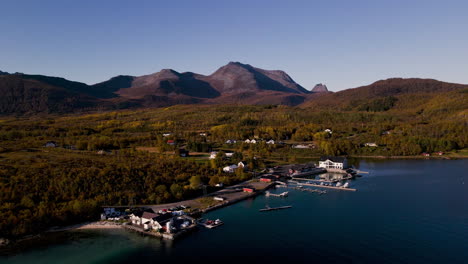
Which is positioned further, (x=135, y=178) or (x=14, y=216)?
(x=135, y=178)

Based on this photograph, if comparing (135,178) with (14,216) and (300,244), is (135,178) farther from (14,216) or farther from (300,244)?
(300,244)

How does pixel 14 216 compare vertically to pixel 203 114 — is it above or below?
below

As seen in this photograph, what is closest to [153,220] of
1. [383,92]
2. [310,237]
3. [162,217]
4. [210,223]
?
[162,217]

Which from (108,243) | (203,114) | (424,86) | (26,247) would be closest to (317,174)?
(108,243)

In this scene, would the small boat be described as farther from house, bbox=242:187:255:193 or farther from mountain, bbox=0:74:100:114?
mountain, bbox=0:74:100:114

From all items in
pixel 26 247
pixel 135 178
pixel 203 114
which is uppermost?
pixel 203 114

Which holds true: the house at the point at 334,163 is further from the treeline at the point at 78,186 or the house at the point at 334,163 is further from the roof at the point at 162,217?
the roof at the point at 162,217

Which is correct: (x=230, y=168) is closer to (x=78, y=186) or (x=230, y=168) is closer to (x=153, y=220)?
(x=78, y=186)
